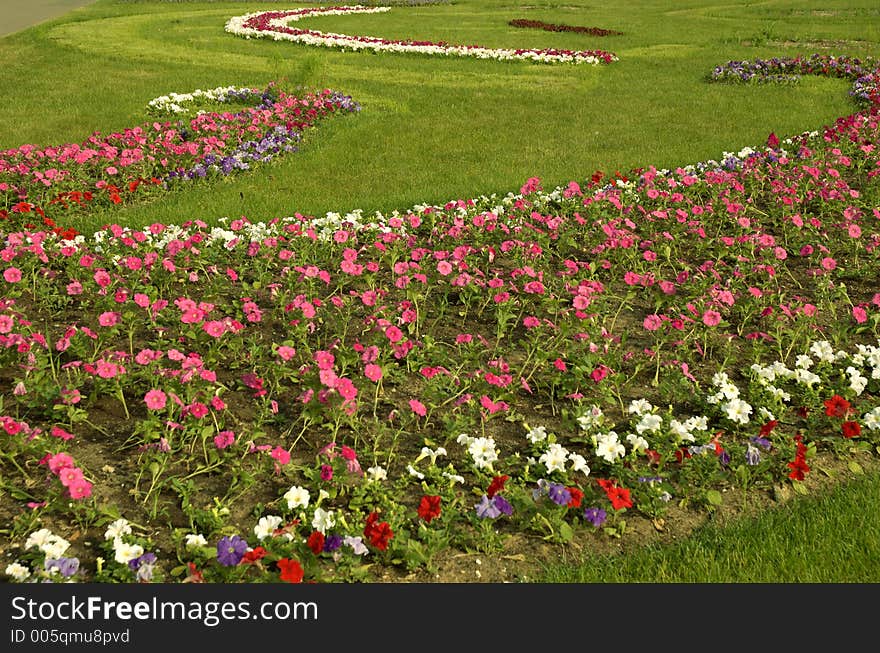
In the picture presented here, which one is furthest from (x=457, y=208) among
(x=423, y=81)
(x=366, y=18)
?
(x=366, y=18)

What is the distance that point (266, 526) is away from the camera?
10.7 feet

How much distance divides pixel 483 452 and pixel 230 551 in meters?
1.29

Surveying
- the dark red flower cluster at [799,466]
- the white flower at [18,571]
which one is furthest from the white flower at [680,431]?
the white flower at [18,571]

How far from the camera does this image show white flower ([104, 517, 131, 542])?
3.22 m

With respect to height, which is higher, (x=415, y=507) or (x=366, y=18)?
(x=366, y=18)

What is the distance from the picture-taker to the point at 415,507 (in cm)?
365

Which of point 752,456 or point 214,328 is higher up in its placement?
point 214,328

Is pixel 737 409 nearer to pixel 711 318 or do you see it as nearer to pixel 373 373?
pixel 711 318

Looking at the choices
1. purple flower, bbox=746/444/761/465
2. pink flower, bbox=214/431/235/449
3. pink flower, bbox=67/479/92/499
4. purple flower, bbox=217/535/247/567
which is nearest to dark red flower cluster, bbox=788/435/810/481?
purple flower, bbox=746/444/761/465

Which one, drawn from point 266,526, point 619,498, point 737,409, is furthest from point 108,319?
point 737,409

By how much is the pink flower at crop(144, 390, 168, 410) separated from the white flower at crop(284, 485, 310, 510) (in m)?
0.80

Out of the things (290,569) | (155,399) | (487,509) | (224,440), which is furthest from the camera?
(155,399)
